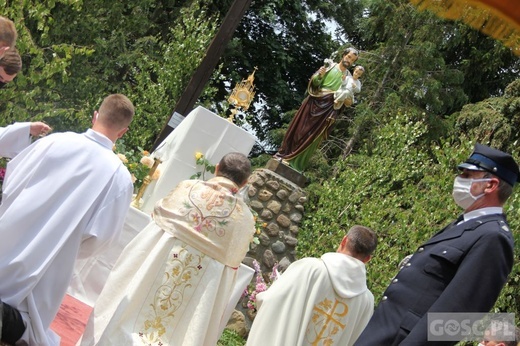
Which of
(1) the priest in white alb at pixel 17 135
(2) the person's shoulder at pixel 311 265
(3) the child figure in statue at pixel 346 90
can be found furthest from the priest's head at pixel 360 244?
(3) the child figure in statue at pixel 346 90

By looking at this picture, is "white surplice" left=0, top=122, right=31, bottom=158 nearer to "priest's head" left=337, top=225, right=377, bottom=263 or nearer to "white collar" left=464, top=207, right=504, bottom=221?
"priest's head" left=337, top=225, right=377, bottom=263

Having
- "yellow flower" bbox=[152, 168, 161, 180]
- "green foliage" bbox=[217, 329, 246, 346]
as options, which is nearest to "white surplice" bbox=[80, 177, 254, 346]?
"yellow flower" bbox=[152, 168, 161, 180]

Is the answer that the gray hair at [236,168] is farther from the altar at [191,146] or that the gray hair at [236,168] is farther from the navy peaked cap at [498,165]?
the altar at [191,146]

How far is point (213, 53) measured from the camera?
12.6 meters

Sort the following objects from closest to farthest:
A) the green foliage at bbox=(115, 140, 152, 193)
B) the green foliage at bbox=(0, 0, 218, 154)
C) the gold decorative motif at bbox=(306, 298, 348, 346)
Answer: the gold decorative motif at bbox=(306, 298, 348, 346) → the green foliage at bbox=(115, 140, 152, 193) → the green foliage at bbox=(0, 0, 218, 154)

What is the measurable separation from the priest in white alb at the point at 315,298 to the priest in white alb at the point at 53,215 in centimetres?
160

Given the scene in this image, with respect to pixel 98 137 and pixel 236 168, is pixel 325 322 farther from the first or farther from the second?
pixel 98 137

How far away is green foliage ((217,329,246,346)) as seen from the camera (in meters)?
10.3

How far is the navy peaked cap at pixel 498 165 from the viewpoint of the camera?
13.9ft

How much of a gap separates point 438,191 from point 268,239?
3083 millimetres

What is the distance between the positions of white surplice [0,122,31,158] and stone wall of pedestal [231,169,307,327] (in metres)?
8.10

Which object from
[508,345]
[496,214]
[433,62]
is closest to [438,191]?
[508,345]

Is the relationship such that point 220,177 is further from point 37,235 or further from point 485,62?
point 485,62

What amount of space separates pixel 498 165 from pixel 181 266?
2.56m
